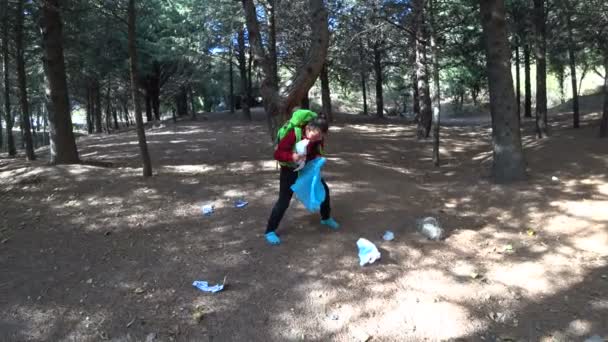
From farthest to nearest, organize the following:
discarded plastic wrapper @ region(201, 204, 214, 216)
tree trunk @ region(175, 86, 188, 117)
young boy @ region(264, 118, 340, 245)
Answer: tree trunk @ region(175, 86, 188, 117) < discarded plastic wrapper @ region(201, 204, 214, 216) < young boy @ region(264, 118, 340, 245)

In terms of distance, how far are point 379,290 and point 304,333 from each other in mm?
959

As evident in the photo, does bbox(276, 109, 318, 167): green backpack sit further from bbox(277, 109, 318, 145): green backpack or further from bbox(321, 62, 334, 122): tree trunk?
bbox(321, 62, 334, 122): tree trunk

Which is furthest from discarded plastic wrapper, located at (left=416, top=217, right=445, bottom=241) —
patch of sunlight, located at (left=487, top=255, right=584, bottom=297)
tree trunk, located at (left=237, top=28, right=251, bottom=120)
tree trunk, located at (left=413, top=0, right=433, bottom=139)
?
tree trunk, located at (left=237, top=28, right=251, bottom=120)

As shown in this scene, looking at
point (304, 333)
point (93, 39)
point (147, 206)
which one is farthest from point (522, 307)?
point (93, 39)

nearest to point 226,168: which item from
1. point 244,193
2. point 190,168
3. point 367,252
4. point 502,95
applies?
point 190,168

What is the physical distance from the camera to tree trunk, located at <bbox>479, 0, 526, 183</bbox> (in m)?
7.54

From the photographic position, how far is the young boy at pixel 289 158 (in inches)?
205

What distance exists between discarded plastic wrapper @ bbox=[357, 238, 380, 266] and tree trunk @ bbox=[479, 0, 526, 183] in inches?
149

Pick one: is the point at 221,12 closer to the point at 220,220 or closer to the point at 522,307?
the point at 220,220

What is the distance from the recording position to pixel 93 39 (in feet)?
50.7

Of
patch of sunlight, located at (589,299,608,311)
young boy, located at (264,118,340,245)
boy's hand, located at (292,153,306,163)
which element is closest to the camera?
A: patch of sunlight, located at (589,299,608,311)

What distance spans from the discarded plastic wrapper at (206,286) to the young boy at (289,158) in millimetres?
1068

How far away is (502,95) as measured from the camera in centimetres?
766

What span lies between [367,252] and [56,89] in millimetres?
7878
